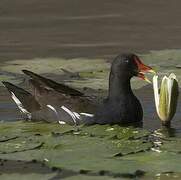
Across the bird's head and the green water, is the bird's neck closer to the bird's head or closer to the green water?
the bird's head

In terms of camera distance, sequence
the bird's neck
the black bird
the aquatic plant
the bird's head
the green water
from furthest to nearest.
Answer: the bird's head → the bird's neck → the black bird → the aquatic plant → the green water

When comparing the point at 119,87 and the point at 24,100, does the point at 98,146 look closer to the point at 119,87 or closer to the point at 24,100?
the point at 119,87

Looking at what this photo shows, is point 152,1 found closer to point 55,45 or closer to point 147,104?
point 55,45

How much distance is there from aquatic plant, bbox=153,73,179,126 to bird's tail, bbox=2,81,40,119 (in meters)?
1.32

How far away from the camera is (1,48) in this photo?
49.0 ft

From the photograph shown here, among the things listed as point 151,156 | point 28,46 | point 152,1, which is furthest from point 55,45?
point 151,156

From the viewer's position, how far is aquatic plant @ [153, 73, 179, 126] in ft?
29.5

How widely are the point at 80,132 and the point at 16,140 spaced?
0.59 m

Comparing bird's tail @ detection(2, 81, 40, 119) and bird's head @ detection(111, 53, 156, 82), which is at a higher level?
bird's head @ detection(111, 53, 156, 82)

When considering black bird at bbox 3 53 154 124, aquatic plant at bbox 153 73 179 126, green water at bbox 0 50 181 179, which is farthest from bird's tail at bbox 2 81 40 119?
aquatic plant at bbox 153 73 179 126

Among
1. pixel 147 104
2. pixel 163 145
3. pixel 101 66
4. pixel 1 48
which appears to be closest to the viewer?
pixel 163 145

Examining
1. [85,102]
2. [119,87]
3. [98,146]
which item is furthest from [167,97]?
[98,146]

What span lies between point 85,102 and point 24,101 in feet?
2.52

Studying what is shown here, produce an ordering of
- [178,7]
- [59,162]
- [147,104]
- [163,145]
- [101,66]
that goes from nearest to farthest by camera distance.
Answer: [59,162], [163,145], [147,104], [101,66], [178,7]
